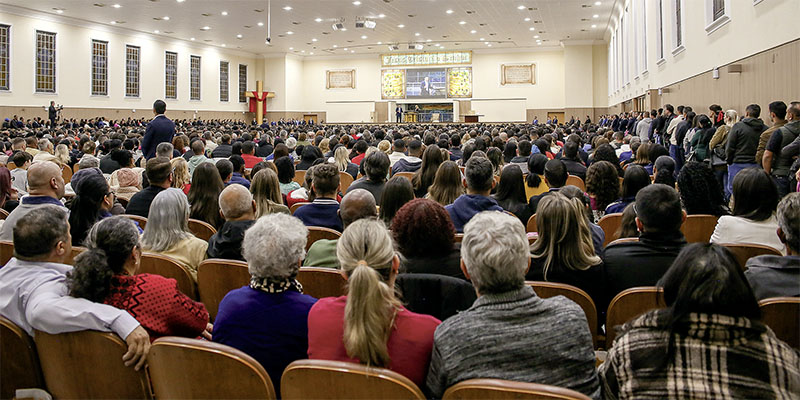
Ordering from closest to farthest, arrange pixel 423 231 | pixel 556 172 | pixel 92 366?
pixel 92 366
pixel 423 231
pixel 556 172

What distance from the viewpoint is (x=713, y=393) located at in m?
1.41

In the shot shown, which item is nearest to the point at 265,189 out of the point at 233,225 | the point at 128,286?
the point at 233,225

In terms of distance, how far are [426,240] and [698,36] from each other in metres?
9.76

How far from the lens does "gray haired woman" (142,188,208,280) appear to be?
3111 millimetres

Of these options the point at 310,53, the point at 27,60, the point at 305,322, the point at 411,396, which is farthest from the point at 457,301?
the point at 310,53

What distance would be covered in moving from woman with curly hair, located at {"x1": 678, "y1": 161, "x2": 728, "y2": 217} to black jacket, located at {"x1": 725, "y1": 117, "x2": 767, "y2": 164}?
3435 mm

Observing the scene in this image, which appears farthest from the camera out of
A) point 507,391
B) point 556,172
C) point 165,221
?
Answer: point 556,172

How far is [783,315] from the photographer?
6.49ft

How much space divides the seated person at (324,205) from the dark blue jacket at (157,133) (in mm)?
4961

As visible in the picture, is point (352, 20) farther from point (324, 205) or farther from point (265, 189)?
point (324, 205)

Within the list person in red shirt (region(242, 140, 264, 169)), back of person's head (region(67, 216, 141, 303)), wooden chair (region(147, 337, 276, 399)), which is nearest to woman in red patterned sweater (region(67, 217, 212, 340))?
back of person's head (region(67, 216, 141, 303))

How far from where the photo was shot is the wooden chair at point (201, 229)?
388 cm

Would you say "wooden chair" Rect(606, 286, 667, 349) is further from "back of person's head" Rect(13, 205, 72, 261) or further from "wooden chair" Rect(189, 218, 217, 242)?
"wooden chair" Rect(189, 218, 217, 242)

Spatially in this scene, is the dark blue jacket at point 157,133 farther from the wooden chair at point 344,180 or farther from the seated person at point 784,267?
the seated person at point 784,267
